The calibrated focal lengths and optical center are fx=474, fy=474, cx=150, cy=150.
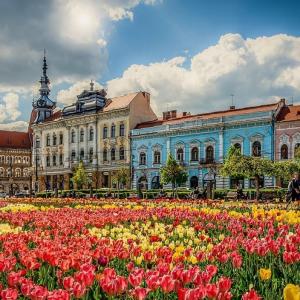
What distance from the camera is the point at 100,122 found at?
56344 millimetres

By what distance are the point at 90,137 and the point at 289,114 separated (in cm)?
2545

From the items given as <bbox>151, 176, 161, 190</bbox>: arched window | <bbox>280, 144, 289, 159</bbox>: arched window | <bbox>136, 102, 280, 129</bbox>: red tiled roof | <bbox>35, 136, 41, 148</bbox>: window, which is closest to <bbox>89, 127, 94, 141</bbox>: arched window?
<bbox>136, 102, 280, 129</bbox>: red tiled roof

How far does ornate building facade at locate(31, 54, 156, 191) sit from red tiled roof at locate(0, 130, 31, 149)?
77.6 feet

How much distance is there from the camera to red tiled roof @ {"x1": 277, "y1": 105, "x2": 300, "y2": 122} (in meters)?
40.6

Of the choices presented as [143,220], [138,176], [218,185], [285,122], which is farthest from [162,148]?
[143,220]

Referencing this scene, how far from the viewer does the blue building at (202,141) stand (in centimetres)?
4241

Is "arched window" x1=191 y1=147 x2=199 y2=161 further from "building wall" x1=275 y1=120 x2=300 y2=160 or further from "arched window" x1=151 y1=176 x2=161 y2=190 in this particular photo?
"building wall" x1=275 y1=120 x2=300 y2=160

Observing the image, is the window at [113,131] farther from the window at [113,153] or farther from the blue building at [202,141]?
the blue building at [202,141]

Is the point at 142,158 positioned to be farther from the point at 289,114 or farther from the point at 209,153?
the point at 289,114

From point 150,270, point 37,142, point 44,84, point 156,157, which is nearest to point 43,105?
point 37,142

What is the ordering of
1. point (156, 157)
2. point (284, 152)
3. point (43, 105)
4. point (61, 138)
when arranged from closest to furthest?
point (284, 152), point (156, 157), point (61, 138), point (43, 105)

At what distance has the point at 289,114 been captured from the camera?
41375mm

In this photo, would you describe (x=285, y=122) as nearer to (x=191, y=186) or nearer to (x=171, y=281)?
(x=191, y=186)

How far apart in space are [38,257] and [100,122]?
51774 millimetres
